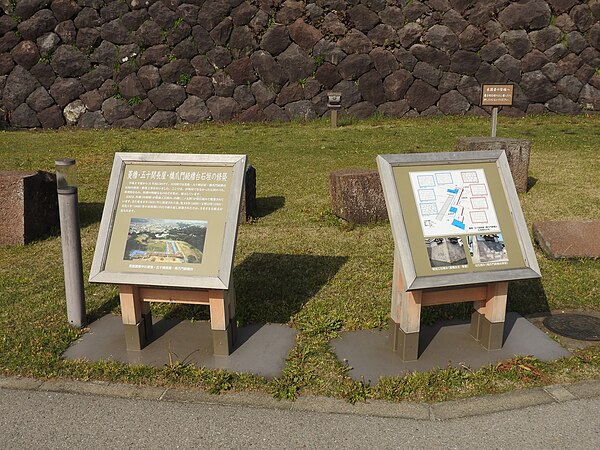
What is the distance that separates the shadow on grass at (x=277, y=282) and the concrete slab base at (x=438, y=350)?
0.71 meters

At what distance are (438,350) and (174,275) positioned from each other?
6.22 feet

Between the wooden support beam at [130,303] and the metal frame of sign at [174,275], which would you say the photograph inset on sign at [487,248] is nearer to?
the metal frame of sign at [174,275]

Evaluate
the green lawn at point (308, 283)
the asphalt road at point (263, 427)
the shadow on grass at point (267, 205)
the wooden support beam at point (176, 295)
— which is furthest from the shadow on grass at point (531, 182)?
the wooden support beam at point (176, 295)

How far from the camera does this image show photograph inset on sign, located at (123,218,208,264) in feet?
13.2

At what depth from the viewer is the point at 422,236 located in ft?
12.8

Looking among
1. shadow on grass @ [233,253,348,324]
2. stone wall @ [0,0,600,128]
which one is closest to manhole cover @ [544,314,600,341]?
shadow on grass @ [233,253,348,324]

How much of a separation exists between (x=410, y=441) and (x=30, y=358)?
2.63 metres

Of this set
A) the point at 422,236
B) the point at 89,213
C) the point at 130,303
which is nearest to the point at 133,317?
the point at 130,303

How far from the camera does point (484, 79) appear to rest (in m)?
16.0

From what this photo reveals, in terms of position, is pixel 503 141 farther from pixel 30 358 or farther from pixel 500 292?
pixel 30 358

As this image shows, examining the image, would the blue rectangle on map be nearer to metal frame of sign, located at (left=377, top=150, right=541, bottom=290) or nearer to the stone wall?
metal frame of sign, located at (left=377, top=150, right=541, bottom=290)

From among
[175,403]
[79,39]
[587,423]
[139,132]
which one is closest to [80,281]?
[175,403]

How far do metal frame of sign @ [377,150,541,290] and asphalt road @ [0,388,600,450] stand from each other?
83 cm

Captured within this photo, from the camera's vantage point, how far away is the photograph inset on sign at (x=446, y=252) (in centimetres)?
389
